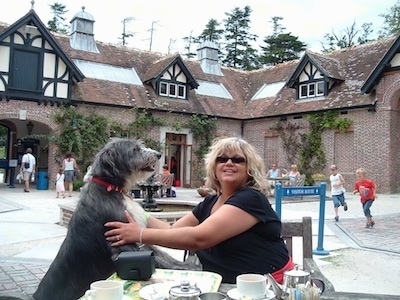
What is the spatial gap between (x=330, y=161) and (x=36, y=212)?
13479mm

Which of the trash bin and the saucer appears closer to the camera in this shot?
the saucer

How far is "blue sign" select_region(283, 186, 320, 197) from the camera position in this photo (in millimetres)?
6284

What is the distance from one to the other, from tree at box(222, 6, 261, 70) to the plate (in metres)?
40.8

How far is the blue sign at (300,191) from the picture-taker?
6284 mm

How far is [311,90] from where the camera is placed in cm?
2047

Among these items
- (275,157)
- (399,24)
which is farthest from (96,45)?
(399,24)

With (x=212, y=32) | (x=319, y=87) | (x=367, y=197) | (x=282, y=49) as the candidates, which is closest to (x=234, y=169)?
(x=367, y=197)

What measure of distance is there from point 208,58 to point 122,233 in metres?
23.4

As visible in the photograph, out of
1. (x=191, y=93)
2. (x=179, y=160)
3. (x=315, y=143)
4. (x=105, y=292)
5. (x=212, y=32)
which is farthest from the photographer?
(x=212, y=32)

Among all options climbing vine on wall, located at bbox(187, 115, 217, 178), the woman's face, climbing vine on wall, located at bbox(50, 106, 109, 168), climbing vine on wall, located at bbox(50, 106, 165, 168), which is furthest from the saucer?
climbing vine on wall, located at bbox(187, 115, 217, 178)

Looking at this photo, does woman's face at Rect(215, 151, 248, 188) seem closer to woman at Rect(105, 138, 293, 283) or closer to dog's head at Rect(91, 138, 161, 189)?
woman at Rect(105, 138, 293, 283)

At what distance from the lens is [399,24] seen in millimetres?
35625

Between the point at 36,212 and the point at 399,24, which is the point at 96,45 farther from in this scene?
the point at 399,24

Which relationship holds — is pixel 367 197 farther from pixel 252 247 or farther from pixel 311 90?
pixel 311 90
